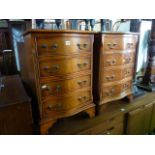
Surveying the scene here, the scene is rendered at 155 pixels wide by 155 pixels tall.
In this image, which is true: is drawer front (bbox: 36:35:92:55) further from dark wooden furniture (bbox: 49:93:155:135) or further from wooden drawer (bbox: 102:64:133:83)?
dark wooden furniture (bbox: 49:93:155:135)

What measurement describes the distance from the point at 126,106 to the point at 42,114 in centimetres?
102

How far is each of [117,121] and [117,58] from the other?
0.68 metres

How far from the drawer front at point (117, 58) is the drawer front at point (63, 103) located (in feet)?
1.18

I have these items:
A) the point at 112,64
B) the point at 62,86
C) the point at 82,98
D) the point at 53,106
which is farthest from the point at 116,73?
the point at 53,106

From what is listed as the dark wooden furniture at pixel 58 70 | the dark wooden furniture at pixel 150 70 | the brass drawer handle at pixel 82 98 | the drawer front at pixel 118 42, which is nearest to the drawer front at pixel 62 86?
the dark wooden furniture at pixel 58 70

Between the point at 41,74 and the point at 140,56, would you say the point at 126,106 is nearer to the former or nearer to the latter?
the point at 41,74

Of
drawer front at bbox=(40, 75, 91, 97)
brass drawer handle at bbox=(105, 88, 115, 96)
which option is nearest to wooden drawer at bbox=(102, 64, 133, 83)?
brass drawer handle at bbox=(105, 88, 115, 96)

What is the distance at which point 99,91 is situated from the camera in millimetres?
1426

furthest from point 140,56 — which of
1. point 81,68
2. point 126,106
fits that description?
point 81,68

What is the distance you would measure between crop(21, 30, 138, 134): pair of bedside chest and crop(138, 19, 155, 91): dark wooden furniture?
0.69 metres

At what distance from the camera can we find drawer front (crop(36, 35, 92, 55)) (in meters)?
1.01

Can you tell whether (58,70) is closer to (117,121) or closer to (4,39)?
(117,121)

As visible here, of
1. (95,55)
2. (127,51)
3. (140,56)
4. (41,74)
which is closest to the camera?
(41,74)

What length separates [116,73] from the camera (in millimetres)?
1476
